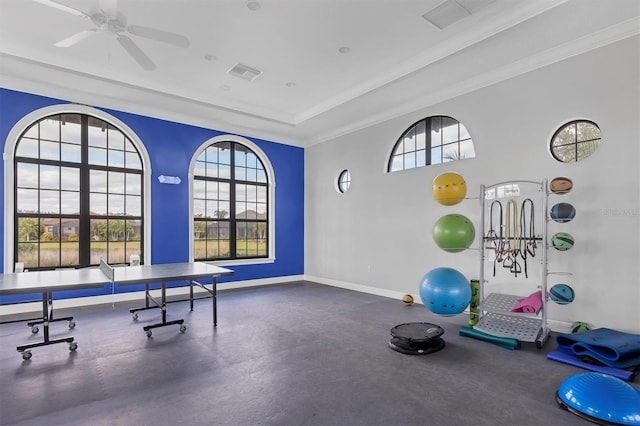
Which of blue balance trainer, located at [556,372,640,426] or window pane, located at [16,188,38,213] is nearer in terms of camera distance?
blue balance trainer, located at [556,372,640,426]

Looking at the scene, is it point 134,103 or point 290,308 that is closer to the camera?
point 290,308

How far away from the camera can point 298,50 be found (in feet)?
14.9

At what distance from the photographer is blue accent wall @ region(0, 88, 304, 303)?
5.16 metres

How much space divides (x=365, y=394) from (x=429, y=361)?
0.96 metres

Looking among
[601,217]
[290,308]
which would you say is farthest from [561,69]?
[290,308]

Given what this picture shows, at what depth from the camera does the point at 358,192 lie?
7.04 metres

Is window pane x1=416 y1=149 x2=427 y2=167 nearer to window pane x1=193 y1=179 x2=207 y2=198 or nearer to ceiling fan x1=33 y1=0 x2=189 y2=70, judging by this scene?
ceiling fan x1=33 y1=0 x2=189 y2=70

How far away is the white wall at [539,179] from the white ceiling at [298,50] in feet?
0.99

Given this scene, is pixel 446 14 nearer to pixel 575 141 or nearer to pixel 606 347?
pixel 575 141

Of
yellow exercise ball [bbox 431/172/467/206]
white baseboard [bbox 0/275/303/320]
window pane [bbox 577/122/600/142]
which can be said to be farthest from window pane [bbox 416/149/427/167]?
white baseboard [bbox 0/275/303/320]

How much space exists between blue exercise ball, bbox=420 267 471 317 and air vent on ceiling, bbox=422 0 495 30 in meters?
2.89

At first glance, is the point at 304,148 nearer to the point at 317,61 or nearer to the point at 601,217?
the point at 317,61

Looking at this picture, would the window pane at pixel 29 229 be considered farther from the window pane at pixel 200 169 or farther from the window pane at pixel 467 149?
the window pane at pixel 467 149

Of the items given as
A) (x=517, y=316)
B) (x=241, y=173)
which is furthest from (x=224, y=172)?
(x=517, y=316)
